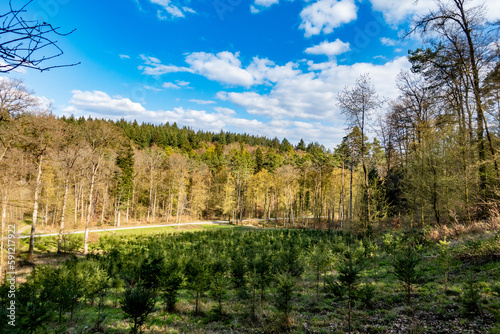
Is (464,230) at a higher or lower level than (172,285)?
higher

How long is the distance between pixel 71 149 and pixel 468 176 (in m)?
29.4

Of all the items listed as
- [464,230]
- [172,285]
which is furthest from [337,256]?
[172,285]

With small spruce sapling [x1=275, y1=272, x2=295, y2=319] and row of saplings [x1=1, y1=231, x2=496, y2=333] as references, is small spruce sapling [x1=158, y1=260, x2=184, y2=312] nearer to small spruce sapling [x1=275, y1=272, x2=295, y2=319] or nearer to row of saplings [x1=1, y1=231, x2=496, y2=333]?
row of saplings [x1=1, y1=231, x2=496, y2=333]

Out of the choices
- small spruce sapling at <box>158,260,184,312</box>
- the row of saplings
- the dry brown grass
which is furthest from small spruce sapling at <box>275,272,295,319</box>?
the dry brown grass

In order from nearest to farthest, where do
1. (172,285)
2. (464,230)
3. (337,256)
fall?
(172,285)
(464,230)
(337,256)

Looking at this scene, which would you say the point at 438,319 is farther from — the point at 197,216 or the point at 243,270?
the point at 197,216

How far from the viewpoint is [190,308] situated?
343 inches

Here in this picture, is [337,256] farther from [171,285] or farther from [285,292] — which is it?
[171,285]

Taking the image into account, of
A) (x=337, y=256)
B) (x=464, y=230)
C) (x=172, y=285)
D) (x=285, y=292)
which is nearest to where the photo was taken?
(x=285, y=292)

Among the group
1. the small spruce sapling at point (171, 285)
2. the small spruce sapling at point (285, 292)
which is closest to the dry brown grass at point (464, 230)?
the small spruce sapling at point (285, 292)

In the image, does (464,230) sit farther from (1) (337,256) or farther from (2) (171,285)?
(2) (171,285)

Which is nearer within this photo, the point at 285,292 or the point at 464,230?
the point at 285,292

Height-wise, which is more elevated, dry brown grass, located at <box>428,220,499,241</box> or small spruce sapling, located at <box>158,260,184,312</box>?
dry brown grass, located at <box>428,220,499,241</box>

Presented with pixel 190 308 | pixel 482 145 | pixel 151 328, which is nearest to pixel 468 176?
pixel 482 145
